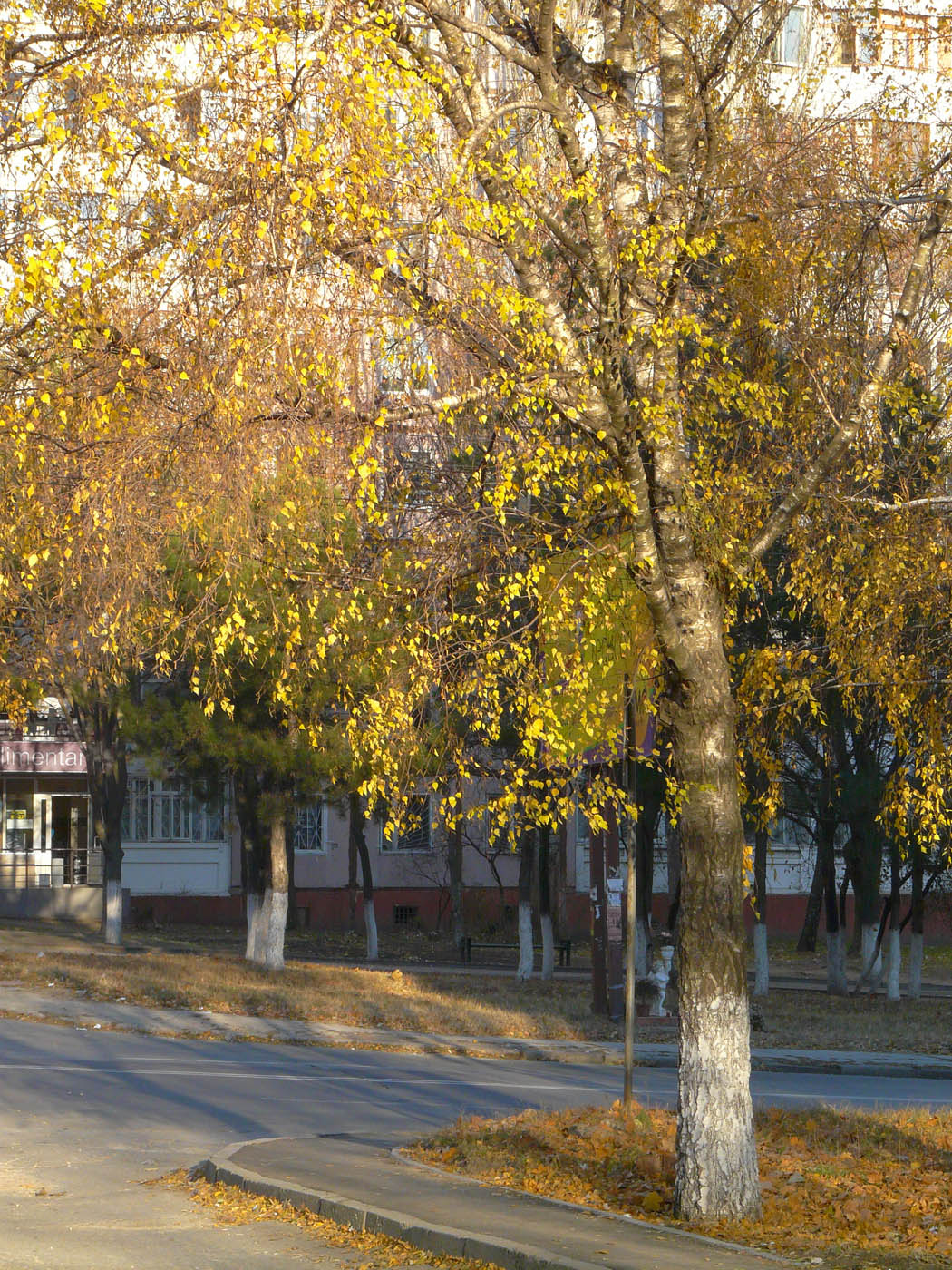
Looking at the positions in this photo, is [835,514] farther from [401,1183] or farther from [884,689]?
[401,1183]

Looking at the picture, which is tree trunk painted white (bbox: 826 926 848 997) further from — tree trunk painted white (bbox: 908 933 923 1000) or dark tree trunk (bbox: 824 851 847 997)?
tree trunk painted white (bbox: 908 933 923 1000)

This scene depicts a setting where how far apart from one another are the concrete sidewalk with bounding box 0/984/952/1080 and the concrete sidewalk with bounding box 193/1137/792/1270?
873 centimetres

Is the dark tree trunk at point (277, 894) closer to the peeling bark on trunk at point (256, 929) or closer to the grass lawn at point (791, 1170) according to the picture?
the peeling bark on trunk at point (256, 929)

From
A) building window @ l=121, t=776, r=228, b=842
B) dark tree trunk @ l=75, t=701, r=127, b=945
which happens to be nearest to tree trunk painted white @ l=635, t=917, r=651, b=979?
dark tree trunk @ l=75, t=701, r=127, b=945

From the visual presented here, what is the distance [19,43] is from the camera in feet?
27.5

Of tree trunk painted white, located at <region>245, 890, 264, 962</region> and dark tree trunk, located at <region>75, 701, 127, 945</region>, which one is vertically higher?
dark tree trunk, located at <region>75, 701, 127, 945</region>

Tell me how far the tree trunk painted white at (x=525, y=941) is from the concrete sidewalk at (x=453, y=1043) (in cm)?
946

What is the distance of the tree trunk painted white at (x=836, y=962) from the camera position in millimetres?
29891

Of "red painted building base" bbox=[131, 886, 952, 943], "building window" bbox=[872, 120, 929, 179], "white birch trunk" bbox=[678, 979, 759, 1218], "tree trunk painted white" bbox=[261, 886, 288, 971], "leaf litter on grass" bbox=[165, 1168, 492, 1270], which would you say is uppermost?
"building window" bbox=[872, 120, 929, 179]

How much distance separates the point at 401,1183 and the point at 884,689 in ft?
14.7

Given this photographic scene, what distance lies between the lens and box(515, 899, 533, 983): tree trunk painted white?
98.3 ft

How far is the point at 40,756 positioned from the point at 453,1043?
2537cm

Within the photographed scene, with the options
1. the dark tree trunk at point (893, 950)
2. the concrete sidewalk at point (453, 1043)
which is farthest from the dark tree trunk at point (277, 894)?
the dark tree trunk at point (893, 950)

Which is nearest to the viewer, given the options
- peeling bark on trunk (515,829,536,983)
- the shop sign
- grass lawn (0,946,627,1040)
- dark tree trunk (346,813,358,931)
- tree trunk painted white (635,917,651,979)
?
grass lawn (0,946,627,1040)
